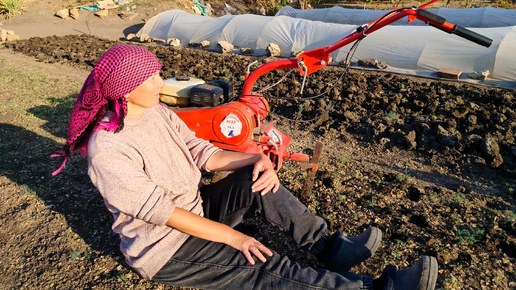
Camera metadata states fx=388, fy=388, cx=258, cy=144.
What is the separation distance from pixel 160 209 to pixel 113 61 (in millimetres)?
673

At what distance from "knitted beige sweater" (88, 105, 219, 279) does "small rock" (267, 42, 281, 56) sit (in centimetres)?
562

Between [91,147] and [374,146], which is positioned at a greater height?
[91,147]

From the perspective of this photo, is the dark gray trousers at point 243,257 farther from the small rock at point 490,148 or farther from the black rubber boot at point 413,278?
the small rock at point 490,148

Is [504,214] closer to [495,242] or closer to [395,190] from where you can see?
[495,242]

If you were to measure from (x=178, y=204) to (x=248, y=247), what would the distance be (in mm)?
440

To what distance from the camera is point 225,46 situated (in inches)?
320

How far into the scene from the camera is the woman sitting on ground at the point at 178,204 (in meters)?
1.69

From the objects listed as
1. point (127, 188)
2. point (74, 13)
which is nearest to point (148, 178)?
point (127, 188)

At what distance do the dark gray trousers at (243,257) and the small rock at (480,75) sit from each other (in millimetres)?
4928

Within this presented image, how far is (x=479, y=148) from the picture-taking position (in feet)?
13.0

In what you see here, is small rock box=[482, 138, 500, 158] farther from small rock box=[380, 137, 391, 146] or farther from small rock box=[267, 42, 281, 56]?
small rock box=[267, 42, 281, 56]

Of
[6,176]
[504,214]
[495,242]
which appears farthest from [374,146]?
[6,176]

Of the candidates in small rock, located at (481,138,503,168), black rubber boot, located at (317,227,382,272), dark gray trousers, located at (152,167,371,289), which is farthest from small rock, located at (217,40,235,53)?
black rubber boot, located at (317,227,382,272)

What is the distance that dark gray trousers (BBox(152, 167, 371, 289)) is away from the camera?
1.76 m
